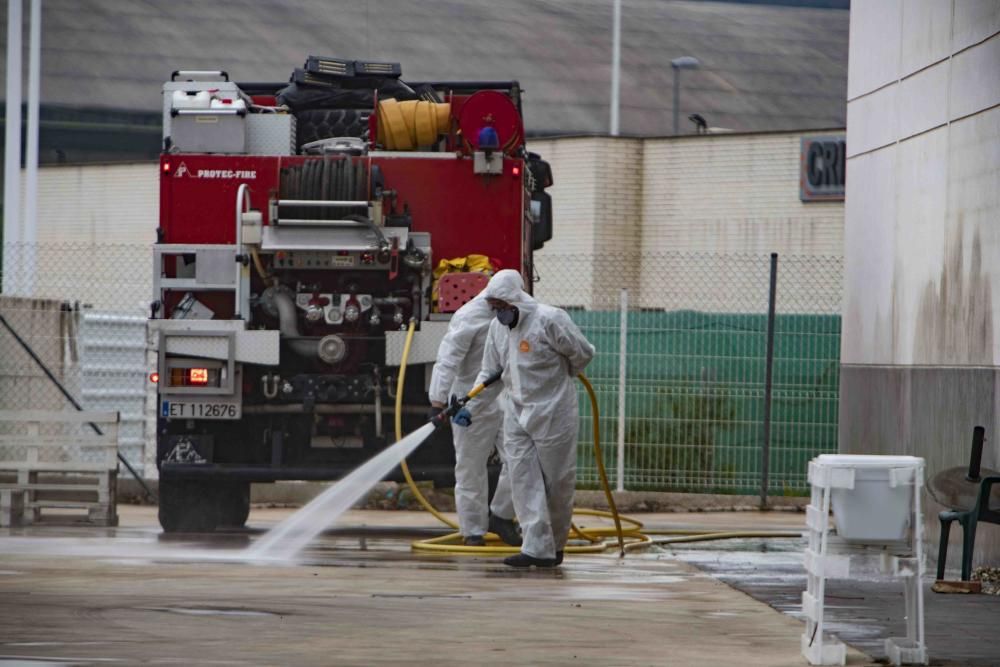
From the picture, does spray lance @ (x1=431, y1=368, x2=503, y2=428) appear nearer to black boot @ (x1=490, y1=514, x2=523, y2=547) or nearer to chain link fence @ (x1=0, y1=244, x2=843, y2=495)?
black boot @ (x1=490, y1=514, x2=523, y2=547)

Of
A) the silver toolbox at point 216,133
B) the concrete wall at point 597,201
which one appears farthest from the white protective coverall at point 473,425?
the concrete wall at point 597,201

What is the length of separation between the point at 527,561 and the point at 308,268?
3.04 meters

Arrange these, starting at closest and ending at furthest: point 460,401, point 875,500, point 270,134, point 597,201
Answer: point 875,500 → point 460,401 → point 270,134 → point 597,201

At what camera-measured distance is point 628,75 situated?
4409cm

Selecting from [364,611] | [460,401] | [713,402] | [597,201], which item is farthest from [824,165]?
[364,611]

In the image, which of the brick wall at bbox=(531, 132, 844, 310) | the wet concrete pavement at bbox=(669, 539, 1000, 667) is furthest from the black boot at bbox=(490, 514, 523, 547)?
the brick wall at bbox=(531, 132, 844, 310)

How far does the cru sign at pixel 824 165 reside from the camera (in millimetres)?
29000

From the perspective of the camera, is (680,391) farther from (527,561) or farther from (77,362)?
(527,561)

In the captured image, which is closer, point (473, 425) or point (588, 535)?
point (473, 425)

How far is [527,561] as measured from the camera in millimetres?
11742

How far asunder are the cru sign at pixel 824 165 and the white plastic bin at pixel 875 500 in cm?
2208

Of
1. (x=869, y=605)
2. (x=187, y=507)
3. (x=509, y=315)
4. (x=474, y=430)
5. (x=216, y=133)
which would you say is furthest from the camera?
(x=187, y=507)

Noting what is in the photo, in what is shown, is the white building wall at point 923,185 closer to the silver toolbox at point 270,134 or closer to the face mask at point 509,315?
the face mask at point 509,315

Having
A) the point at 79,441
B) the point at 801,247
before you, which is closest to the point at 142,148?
the point at 801,247
